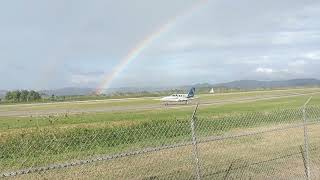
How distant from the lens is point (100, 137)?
18.2 m

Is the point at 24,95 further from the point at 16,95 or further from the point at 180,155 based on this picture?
the point at 180,155

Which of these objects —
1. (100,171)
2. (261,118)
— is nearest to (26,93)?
(261,118)

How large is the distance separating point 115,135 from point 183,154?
6.00 meters

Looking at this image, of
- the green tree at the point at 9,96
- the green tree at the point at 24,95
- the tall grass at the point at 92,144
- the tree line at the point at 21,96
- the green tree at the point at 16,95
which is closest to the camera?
the tall grass at the point at 92,144

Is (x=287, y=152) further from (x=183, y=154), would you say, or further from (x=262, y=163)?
(x=183, y=154)

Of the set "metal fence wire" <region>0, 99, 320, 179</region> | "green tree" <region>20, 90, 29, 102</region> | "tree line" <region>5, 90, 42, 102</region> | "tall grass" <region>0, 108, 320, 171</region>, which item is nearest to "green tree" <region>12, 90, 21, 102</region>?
"tree line" <region>5, 90, 42, 102</region>

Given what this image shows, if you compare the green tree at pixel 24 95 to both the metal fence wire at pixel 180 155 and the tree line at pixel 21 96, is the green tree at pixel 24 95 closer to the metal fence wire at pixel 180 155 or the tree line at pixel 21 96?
the tree line at pixel 21 96

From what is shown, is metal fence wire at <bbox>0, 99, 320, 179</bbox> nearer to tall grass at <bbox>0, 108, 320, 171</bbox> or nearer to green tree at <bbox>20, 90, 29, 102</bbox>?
A: tall grass at <bbox>0, 108, 320, 171</bbox>

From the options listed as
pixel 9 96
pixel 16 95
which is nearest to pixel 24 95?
pixel 16 95

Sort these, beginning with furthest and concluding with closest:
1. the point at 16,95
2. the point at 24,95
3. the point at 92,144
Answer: the point at 16,95
the point at 24,95
the point at 92,144

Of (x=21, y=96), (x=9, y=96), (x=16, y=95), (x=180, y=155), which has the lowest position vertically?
(x=180, y=155)

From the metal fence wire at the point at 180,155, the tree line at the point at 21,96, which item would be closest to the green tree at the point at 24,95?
the tree line at the point at 21,96

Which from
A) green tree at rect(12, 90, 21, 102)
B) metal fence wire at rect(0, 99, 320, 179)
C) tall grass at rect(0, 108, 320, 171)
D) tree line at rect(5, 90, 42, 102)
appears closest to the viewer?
metal fence wire at rect(0, 99, 320, 179)

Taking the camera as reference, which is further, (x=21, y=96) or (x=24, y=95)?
(x=24, y=95)
